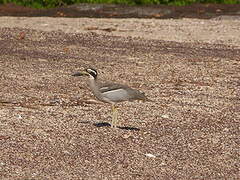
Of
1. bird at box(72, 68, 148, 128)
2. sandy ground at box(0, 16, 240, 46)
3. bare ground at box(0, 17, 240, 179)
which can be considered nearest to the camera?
bare ground at box(0, 17, 240, 179)

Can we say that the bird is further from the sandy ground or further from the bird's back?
the sandy ground

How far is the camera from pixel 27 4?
30.7m

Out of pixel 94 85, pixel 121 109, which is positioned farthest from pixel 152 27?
pixel 94 85

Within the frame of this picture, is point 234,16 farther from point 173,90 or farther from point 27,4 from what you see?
point 173,90

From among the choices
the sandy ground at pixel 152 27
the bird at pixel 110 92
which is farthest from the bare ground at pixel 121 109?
the bird at pixel 110 92

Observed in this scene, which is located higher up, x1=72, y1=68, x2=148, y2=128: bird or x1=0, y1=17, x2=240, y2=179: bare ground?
x1=72, y1=68, x2=148, y2=128: bird

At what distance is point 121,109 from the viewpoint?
42.0 feet

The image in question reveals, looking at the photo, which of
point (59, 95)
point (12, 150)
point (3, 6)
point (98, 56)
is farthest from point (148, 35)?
point (12, 150)

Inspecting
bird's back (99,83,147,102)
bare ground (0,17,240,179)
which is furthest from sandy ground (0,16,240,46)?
bird's back (99,83,147,102)

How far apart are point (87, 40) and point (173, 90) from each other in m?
7.50

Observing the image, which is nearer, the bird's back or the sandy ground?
the bird's back

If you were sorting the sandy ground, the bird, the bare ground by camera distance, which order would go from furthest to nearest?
1. the sandy ground
2. the bird
3. the bare ground

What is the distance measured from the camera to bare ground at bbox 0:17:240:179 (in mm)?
9547

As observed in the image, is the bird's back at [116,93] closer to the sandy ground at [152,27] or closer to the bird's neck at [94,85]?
the bird's neck at [94,85]
